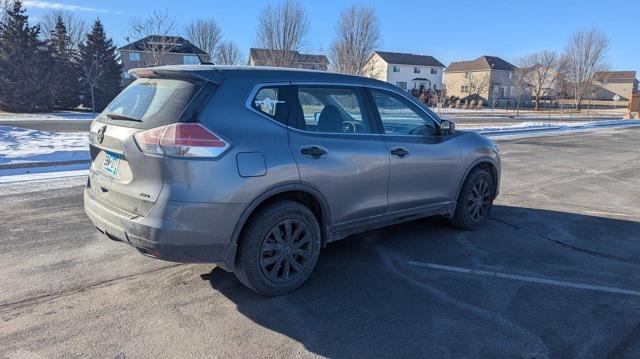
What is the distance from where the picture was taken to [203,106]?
3.17 m

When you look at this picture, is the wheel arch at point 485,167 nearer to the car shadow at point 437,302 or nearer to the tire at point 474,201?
the tire at point 474,201

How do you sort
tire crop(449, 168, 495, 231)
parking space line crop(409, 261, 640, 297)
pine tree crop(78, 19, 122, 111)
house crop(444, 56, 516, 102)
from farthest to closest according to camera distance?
house crop(444, 56, 516, 102) → pine tree crop(78, 19, 122, 111) → tire crop(449, 168, 495, 231) → parking space line crop(409, 261, 640, 297)

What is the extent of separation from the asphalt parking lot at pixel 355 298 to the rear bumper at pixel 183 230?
502 mm

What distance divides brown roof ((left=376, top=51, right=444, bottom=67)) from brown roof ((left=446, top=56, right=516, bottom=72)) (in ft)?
19.2

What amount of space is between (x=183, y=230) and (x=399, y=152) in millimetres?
2201

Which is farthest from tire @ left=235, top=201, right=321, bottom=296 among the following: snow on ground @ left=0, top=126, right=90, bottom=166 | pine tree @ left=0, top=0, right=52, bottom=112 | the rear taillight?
pine tree @ left=0, top=0, right=52, bottom=112

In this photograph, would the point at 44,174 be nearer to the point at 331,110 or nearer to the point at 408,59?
the point at 331,110

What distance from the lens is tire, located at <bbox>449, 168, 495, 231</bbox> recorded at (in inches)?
210

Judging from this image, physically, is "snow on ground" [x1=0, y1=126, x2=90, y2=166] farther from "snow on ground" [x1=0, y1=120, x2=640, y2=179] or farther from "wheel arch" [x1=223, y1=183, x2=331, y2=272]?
"wheel arch" [x1=223, y1=183, x2=331, y2=272]

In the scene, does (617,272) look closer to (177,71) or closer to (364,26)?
(177,71)

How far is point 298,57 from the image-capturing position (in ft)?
104

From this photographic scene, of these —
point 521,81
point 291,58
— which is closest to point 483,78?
point 521,81

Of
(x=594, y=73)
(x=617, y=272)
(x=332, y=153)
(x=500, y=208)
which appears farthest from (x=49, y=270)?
(x=594, y=73)

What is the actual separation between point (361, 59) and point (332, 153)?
90.3 ft
